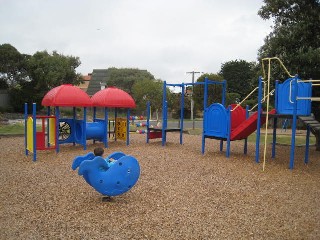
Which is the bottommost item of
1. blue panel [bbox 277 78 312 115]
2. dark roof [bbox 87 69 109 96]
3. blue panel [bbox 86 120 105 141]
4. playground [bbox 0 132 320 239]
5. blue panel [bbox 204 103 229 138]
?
playground [bbox 0 132 320 239]

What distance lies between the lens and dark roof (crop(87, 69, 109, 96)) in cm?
5871

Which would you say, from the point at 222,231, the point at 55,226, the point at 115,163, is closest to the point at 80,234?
the point at 55,226

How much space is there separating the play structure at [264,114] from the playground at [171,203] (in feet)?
3.90

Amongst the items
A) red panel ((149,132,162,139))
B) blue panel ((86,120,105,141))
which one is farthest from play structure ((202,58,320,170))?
blue panel ((86,120,105,141))

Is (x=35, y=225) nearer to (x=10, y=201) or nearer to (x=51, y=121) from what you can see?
(x=10, y=201)

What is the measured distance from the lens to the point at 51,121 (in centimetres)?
1132

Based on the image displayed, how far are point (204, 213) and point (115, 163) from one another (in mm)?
1722

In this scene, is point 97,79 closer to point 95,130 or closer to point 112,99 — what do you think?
point 112,99

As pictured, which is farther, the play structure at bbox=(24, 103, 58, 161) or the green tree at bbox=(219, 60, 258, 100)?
the green tree at bbox=(219, 60, 258, 100)

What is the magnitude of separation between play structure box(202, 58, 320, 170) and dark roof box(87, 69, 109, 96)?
49.1 m

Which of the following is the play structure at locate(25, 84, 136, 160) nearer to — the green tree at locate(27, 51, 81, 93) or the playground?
the playground

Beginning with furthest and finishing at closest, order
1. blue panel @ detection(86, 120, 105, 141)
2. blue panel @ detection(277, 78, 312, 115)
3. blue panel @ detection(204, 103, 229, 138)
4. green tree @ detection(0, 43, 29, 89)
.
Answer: green tree @ detection(0, 43, 29, 89)
blue panel @ detection(86, 120, 105, 141)
blue panel @ detection(204, 103, 229, 138)
blue panel @ detection(277, 78, 312, 115)

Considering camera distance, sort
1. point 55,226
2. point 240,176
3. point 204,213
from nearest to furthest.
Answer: point 55,226 → point 204,213 → point 240,176

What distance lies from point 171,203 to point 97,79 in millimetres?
58325
